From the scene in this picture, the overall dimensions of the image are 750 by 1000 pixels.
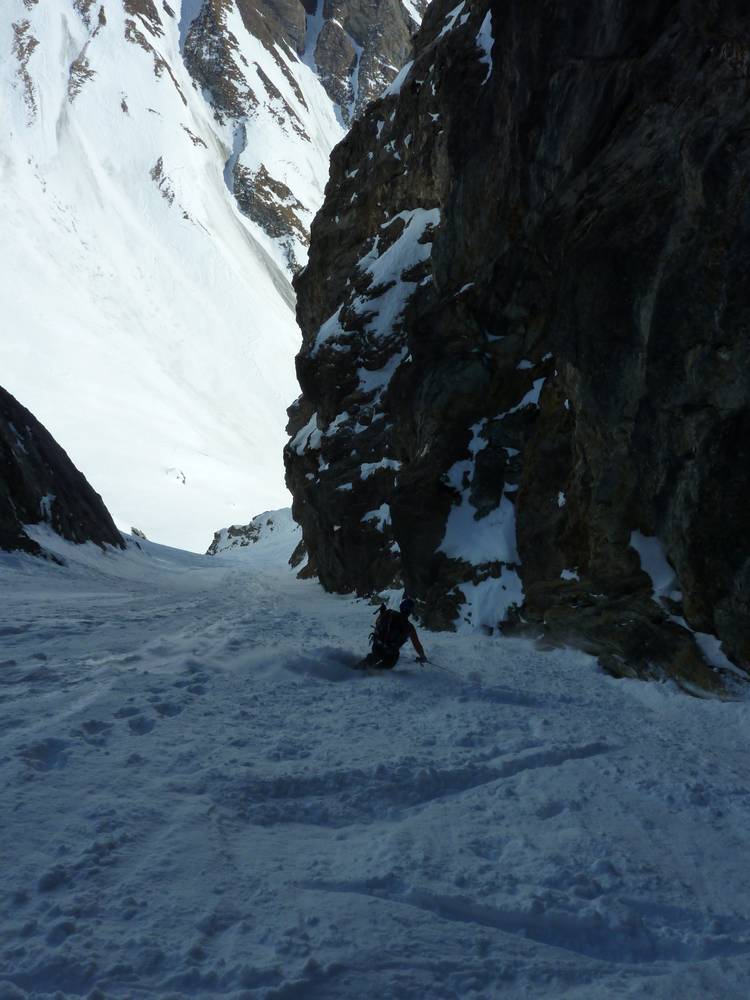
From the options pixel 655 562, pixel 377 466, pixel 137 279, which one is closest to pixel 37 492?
pixel 377 466

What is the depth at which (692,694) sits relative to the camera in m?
7.22

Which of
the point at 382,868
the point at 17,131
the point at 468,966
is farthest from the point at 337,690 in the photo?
the point at 17,131

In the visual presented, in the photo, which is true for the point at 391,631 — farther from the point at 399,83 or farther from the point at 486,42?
the point at 399,83

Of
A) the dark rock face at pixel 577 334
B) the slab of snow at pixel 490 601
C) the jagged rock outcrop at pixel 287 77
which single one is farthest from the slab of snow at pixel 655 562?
the jagged rock outcrop at pixel 287 77

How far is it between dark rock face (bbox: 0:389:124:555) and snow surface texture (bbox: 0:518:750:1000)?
1122cm

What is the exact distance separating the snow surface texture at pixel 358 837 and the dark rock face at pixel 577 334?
2092 millimetres

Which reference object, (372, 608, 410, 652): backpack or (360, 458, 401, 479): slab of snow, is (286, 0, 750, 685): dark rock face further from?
(372, 608, 410, 652): backpack

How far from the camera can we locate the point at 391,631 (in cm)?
842

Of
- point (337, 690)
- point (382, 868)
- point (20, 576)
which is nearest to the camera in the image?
point (382, 868)

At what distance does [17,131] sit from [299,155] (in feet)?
180

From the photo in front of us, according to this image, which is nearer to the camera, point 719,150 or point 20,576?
point 719,150

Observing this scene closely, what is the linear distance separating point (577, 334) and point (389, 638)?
497 centimetres

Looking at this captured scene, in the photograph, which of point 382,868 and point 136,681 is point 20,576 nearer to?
point 136,681

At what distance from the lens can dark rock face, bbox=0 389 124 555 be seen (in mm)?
17266
